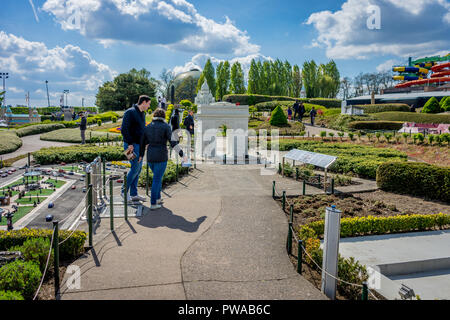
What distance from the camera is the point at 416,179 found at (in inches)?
409

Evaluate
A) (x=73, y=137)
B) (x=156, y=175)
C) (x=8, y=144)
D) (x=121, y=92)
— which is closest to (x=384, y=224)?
(x=156, y=175)

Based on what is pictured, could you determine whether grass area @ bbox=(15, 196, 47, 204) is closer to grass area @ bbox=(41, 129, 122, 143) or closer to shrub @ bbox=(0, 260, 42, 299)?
shrub @ bbox=(0, 260, 42, 299)

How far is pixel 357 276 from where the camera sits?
16.3ft

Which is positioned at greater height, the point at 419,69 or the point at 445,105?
the point at 419,69

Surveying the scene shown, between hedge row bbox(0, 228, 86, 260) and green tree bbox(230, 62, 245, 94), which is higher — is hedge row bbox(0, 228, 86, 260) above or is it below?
below

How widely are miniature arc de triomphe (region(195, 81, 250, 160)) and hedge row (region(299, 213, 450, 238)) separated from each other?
10.4m

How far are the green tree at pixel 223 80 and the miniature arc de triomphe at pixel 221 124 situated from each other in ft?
164

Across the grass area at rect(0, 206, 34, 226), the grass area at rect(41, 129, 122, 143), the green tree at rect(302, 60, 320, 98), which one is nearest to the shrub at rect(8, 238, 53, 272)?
the grass area at rect(0, 206, 34, 226)

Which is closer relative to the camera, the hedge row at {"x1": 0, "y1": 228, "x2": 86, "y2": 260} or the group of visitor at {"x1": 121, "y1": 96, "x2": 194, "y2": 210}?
the hedge row at {"x1": 0, "y1": 228, "x2": 86, "y2": 260}

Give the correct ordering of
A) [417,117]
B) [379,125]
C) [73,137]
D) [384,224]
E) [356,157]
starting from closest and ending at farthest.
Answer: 1. [384,224]
2. [356,157]
3. [73,137]
4. [379,125]
5. [417,117]

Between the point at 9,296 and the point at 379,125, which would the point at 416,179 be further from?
the point at 379,125

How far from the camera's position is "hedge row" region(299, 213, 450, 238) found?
7125mm

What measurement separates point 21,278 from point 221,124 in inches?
545
